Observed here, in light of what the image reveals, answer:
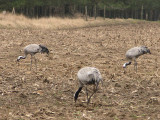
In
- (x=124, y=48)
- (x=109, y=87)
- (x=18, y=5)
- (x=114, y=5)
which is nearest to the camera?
(x=109, y=87)

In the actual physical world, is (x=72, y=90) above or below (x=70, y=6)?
above

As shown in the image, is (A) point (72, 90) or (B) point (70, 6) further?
(B) point (70, 6)

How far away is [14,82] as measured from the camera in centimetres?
1068

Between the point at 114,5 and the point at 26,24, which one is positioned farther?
the point at 114,5

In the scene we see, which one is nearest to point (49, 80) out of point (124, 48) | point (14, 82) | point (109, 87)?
point (14, 82)

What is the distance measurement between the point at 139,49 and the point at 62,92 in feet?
15.0

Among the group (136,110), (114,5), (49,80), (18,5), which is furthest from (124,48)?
(114,5)

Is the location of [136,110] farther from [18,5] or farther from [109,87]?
[18,5]

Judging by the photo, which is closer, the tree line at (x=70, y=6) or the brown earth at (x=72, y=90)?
the brown earth at (x=72, y=90)

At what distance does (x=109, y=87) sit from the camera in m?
10.3

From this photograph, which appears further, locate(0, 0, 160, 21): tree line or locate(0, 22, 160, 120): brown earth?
locate(0, 0, 160, 21): tree line

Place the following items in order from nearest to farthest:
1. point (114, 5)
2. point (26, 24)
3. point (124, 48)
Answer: point (124, 48) → point (26, 24) → point (114, 5)

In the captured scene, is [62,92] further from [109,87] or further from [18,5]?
[18,5]

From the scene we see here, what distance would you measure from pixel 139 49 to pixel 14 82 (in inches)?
203
